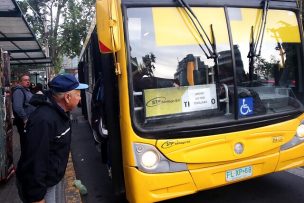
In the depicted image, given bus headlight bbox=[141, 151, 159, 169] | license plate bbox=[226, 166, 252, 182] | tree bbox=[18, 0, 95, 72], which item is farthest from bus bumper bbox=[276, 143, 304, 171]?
tree bbox=[18, 0, 95, 72]

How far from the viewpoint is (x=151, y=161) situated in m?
3.52

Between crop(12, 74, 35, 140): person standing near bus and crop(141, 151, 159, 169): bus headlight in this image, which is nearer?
crop(141, 151, 159, 169): bus headlight

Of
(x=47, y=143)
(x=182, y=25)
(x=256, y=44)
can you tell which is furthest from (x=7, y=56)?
(x=256, y=44)

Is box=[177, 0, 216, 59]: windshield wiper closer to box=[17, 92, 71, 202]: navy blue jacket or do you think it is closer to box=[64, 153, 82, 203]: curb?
box=[17, 92, 71, 202]: navy blue jacket

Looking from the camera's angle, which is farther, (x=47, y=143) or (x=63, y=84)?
(x=63, y=84)

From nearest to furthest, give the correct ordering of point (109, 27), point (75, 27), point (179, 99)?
1. point (109, 27)
2. point (179, 99)
3. point (75, 27)

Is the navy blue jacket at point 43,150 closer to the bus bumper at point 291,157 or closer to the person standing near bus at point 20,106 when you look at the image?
the bus bumper at point 291,157

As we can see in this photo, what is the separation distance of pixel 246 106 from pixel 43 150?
2309mm

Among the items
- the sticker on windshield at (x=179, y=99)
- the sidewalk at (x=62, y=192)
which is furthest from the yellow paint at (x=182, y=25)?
the sidewalk at (x=62, y=192)

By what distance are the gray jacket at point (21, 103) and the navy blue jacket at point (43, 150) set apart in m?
4.22

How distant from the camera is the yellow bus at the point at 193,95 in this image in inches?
139

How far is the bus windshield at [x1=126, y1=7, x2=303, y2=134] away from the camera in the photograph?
3.61 meters

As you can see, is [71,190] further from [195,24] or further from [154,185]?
[195,24]

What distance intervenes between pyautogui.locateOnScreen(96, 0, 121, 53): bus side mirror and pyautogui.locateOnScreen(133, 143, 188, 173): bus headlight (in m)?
0.97
